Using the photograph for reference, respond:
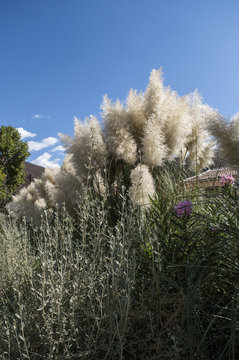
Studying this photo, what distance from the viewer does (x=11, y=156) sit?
13.2 meters

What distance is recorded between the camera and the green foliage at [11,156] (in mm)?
12992

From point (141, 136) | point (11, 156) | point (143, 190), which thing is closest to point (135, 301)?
point (143, 190)

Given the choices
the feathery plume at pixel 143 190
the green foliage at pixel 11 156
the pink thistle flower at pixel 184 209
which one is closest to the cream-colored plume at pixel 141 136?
the feathery plume at pixel 143 190

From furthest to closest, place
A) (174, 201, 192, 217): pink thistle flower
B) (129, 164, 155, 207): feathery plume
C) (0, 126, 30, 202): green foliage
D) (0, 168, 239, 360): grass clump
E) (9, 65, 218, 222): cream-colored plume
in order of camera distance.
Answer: (0, 126, 30, 202): green foliage < (9, 65, 218, 222): cream-colored plume < (129, 164, 155, 207): feathery plume < (174, 201, 192, 217): pink thistle flower < (0, 168, 239, 360): grass clump

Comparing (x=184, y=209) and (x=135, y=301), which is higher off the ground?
(x=184, y=209)

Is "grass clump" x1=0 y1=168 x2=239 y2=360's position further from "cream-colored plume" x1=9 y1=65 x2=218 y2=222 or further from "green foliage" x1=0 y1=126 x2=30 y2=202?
"green foliage" x1=0 y1=126 x2=30 y2=202

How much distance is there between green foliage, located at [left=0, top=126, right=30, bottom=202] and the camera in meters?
13.0

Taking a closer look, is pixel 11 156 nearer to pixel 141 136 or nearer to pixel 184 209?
pixel 141 136

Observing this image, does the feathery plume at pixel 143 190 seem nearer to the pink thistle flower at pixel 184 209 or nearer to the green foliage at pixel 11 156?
the pink thistle flower at pixel 184 209

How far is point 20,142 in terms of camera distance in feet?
44.2

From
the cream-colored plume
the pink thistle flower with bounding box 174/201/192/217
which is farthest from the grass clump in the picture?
the cream-colored plume

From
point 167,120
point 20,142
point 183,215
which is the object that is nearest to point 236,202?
point 183,215

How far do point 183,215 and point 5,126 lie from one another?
12.8 m

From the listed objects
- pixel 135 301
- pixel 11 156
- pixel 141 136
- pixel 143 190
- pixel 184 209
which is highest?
pixel 11 156
